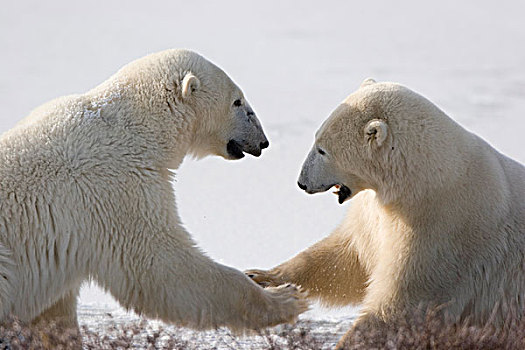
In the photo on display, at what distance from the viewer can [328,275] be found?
15.6 feet

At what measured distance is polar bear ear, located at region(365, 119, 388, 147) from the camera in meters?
3.99

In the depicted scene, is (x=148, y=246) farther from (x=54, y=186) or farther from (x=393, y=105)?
(x=393, y=105)

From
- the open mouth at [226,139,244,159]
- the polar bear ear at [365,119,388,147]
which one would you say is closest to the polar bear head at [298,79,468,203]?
the polar bear ear at [365,119,388,147]

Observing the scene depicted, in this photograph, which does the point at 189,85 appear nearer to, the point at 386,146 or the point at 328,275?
the point at 386,146

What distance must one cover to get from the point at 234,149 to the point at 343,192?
66 centimetres

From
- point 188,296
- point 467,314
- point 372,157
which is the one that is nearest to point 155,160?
point 188,296

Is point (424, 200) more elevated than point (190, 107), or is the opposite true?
point (190, 107)

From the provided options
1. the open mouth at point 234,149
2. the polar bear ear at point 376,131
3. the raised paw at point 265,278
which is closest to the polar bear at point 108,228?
the open mouth at point 234,149

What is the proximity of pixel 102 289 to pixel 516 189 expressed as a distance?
7.26 feet

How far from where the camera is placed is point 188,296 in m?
3.92

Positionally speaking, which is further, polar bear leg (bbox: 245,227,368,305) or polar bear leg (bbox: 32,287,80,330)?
polar bear leg (bbox: 245,227,368,305)

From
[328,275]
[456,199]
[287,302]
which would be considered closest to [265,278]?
[328,275]

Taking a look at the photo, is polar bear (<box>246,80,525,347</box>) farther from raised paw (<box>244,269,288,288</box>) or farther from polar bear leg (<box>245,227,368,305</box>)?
raised paw (<box>244,269,288,288</box>)

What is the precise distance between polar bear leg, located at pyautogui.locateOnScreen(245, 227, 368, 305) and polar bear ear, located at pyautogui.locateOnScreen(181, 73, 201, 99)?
1.16 m
